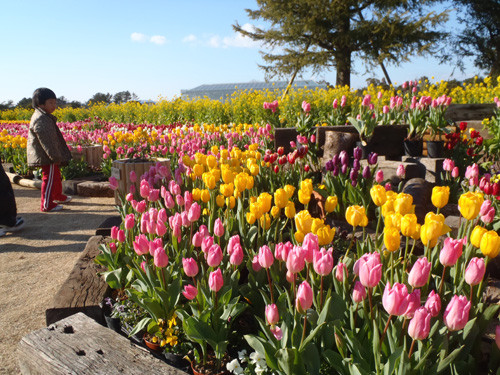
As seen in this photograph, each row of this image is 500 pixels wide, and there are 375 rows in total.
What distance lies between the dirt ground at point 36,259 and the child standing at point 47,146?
0.28m

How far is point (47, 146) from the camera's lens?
18.1 feet

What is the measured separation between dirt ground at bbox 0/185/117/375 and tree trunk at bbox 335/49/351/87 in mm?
14678

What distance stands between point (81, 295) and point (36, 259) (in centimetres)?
179

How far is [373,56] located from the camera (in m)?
18.5

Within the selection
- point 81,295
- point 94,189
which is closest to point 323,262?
point 81,295

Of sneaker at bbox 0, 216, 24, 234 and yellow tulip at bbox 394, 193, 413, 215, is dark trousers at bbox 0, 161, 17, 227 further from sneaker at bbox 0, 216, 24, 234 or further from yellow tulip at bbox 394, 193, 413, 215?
yellow tulip at bbox 394, 193, 413, 215

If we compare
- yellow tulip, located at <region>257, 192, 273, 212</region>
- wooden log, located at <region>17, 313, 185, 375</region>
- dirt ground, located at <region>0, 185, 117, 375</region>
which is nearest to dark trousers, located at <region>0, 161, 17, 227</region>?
dirt ground, located at <region>0, 185, 117, 375</region>

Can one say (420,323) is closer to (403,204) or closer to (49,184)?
(403,204)

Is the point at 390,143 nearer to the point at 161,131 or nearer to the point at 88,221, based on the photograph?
the point at 88,221

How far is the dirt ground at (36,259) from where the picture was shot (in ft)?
8.66

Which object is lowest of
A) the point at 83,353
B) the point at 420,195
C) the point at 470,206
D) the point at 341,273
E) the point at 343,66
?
the point at 83,353

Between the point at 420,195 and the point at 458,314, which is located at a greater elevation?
the point at 458,314

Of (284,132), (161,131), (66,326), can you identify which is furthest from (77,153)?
(66,326)

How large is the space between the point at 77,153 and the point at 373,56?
14.4 metres
